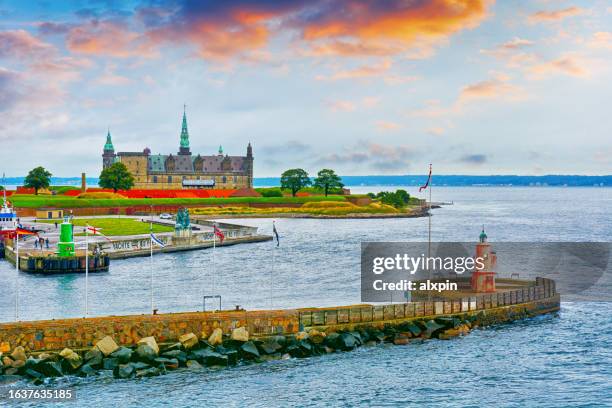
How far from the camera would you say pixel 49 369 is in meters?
35.2

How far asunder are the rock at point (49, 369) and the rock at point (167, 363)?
4.27m

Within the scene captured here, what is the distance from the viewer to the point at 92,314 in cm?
4953

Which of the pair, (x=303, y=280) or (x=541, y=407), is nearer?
(x=541, y=407)

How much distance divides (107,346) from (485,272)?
81.2 ft

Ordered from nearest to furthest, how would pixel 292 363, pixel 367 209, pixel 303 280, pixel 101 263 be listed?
pixel 292 363 < pixel 303 280 < pixel 101 263 < pixel 367 209

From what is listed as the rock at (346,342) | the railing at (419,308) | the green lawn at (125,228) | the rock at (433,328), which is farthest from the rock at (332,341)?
the green lawn at (125,228)

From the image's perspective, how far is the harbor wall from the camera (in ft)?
121

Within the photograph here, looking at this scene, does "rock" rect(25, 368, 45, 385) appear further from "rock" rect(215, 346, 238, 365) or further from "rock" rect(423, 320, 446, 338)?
"rock" rect(423, 320, 446, 338)

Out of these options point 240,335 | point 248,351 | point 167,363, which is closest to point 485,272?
point 240,335

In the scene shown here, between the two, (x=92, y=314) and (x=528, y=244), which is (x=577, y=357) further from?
(x=528, y=244)

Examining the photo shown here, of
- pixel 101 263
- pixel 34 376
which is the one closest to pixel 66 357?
pixel 34 376

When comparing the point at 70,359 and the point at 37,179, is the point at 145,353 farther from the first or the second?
the point at 37,179

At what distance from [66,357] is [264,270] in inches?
1605

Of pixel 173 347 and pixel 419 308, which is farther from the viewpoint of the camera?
pixel 419 308
